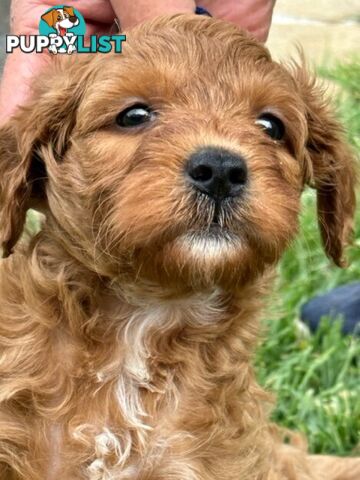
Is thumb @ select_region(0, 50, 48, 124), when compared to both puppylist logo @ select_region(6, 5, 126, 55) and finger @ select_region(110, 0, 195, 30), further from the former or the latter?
finger @ select_region(110, 0, 195, 30)

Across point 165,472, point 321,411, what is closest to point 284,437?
point 321,411

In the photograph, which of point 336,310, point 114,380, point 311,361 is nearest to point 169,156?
point 114,380

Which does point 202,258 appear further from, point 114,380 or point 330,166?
point 330,166

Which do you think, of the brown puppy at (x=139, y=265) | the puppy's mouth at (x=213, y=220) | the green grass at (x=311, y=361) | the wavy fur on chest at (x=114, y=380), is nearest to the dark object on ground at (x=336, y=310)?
the green grass at (x=311, y=361)

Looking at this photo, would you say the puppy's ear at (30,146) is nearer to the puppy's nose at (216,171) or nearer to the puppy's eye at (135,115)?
the puppy's eye at (135,115)

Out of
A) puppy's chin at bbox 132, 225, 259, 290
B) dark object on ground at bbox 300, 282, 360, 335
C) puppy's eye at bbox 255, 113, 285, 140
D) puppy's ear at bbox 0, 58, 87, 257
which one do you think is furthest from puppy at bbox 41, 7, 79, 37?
dark object on ground at bbox 300, 282, 360, 335

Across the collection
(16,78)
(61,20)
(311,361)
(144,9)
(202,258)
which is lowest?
(311,361)
